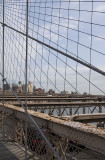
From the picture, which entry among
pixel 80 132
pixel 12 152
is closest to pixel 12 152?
pixel 12 152

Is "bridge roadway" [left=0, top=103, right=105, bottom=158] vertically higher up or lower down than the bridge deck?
higher up

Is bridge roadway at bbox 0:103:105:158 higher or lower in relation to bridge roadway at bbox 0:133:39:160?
higher

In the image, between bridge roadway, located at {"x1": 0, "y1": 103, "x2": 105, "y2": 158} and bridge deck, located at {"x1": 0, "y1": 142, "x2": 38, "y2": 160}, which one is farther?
bridge deck, located at {"x1": 0, "y1": 142, "x2": 38, "y2": 160}

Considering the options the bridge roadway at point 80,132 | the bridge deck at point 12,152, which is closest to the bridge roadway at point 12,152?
the bridge deck at point 12,152

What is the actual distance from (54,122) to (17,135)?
3352mm

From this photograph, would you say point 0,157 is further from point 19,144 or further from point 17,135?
point 17,135

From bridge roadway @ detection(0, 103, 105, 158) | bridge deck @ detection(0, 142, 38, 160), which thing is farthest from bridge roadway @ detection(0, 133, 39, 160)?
bridge roadway @ detection(0, 103, 105, 158)

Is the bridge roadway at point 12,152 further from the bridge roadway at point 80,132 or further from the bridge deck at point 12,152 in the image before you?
the bridge roadway at point 80,132

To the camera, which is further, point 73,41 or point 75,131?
point 73,41

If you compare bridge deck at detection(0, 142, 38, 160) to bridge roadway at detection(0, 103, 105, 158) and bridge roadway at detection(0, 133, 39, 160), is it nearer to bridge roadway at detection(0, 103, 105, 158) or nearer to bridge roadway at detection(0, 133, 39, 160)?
bridge roadway at detection(0, 133, 39, 160)

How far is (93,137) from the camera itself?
3543mm

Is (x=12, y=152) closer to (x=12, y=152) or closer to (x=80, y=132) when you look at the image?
(x=12, y=152)

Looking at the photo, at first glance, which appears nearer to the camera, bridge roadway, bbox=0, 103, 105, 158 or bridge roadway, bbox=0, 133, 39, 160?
bridge roadway, bbox=0, 103, 105, 158

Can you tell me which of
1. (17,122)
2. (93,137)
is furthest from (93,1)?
(93,137)
